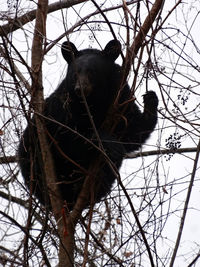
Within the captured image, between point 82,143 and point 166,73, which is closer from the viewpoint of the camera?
point 166,73

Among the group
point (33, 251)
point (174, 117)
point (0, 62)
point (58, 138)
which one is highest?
point (58, 138)

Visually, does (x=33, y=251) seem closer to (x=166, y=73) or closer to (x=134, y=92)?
(x=134, y=92)

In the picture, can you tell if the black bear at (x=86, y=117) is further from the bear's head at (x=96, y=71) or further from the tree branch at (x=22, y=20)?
the tree branch at (x=22, y=20)

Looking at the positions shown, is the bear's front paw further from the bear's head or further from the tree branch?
the tree branch

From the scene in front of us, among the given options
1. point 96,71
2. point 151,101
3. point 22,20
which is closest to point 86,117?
point 96,71

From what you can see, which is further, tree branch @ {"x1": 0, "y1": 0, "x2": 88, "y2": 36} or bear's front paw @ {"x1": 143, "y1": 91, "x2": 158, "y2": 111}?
bear's front paw @ {"x1": 143, "y1": 91, "x2": 158, "y2": 111}

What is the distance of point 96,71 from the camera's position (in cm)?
684

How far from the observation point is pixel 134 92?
490 cm

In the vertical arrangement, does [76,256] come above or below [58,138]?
below

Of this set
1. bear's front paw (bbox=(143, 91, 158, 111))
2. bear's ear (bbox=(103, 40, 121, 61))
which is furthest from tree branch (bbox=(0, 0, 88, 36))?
bear's front paw (bbox=(143, 91, 158, 111))

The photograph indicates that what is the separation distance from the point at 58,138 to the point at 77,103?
24.4 inches

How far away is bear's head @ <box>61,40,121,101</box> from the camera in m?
6.70

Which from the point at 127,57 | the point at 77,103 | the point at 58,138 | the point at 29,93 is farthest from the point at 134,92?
the point at 58,138

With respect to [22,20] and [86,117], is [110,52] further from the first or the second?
[22,20]
